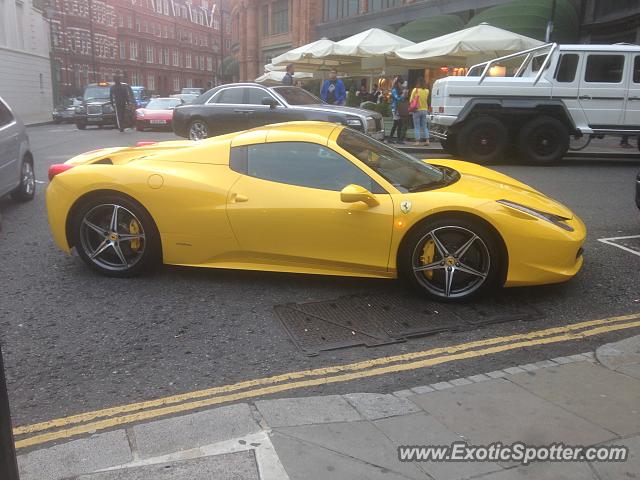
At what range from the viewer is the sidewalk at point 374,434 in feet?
7.95

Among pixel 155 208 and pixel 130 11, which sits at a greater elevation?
pixel 130 11

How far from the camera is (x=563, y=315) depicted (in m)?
4.28

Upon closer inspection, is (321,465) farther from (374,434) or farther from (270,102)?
(270,102)

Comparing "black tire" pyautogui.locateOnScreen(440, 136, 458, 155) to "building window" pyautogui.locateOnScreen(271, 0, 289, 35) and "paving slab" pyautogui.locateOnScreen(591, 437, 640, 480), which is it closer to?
"paving slab" pyautogui.locateOnScreen(591, 437, 640, 480)

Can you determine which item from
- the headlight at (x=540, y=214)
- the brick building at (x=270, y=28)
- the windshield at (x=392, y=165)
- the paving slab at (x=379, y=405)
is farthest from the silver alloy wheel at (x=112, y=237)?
the brick building at (x=270, y=28)

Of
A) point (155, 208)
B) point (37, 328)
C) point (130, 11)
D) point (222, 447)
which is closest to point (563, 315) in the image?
point (222, 447)

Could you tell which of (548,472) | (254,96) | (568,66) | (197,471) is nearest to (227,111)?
(254,96)

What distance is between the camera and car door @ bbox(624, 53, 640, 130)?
37.8 ft

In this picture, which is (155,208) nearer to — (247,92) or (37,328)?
(37,328)

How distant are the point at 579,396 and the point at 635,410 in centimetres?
26

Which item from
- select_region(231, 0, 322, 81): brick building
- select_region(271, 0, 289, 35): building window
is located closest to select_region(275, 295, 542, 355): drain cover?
select_region(231, 0, 322, 81): brick building

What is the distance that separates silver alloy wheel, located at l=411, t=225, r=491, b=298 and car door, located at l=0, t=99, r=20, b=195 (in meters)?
5.41

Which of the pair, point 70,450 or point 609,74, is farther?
point 609,74

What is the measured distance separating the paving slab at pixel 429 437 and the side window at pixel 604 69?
10.8 meters
